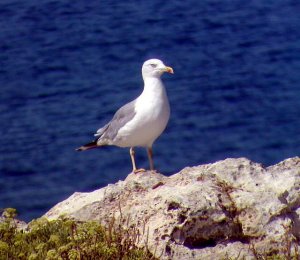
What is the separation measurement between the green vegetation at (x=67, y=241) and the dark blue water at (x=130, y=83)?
19.3 ft

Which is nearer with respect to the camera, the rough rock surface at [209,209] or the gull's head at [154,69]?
the rough rock surface at [209,209]

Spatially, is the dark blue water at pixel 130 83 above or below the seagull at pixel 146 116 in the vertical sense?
below

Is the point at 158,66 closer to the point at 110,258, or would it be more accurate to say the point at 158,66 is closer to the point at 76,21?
the point at 110,258

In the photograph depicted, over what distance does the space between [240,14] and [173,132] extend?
4.06 m

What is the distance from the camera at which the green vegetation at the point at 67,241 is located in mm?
4914

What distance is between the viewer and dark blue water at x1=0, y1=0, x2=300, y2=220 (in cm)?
1224

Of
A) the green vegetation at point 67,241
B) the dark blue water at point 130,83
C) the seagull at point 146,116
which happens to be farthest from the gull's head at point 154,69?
the dark blue water at point 130,83

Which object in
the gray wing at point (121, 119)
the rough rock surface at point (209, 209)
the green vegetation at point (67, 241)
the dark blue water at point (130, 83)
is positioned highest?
the green vegetation at point (67, 241)

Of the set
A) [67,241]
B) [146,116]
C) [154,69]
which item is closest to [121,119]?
[146,116]

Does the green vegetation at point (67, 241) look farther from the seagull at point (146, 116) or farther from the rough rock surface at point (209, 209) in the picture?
the seagull at point (146, 116)

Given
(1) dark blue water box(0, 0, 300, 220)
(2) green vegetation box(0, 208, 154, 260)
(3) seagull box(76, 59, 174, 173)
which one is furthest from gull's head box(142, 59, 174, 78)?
(1) dark blue water box(0, 0, 300, 220)

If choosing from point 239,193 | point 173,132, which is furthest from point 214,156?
point 239,193

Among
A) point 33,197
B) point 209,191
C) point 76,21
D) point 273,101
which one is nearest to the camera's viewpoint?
point 209,191

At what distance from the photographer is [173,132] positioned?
42.1ft
